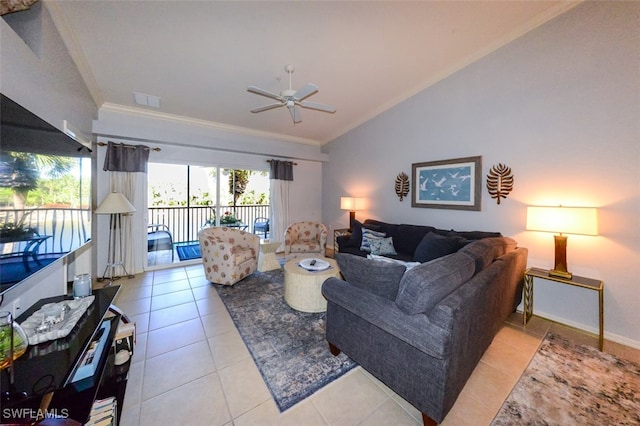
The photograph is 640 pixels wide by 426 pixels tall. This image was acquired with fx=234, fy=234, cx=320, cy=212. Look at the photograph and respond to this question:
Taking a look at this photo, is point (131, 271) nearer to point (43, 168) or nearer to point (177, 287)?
point (177, 287)

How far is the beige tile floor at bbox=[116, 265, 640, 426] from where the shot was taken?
55.9 inches

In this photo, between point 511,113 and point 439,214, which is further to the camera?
point 439,214

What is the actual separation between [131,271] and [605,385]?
5.55 meters

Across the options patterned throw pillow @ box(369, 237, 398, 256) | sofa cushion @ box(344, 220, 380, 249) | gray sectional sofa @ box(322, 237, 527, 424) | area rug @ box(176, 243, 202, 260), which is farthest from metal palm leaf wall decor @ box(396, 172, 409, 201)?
area rug @ box(176, 243, 202, 260)

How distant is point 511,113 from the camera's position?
9.32 ft

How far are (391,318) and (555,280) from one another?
2081mm

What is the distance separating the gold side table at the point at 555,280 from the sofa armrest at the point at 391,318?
1.99 m

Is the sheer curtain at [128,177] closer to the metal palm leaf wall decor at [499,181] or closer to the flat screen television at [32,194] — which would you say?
the flat screen television at [32,194]

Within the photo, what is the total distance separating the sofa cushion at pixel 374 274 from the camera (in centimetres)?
148

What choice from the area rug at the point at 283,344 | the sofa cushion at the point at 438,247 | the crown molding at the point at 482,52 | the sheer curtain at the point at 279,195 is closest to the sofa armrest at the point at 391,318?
the area rug at the point at 283,344

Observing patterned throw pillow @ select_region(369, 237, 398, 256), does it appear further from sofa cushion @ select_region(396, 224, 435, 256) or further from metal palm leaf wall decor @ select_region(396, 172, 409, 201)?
metal palm leaf wall decor @ select_region(396, 172, 409, 201)

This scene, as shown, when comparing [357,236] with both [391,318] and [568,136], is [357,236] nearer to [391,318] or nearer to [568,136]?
[391,318]

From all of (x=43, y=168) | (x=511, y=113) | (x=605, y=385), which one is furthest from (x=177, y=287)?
(x=511, y=113)

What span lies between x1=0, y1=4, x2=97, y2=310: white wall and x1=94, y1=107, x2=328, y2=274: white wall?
37.4 inches
